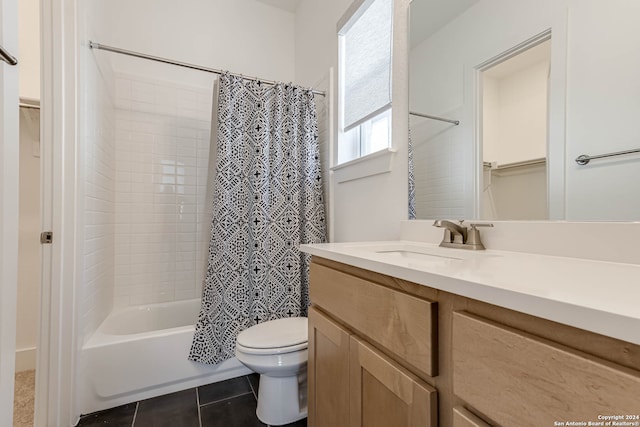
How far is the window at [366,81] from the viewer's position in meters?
1.40

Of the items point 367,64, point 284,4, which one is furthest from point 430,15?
point 284,4

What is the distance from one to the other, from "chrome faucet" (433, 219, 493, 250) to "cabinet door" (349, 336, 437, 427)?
505 millimetres

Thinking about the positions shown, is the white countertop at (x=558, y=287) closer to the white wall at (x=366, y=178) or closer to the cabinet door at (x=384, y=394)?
the cabinet door at (x=384, y=394)

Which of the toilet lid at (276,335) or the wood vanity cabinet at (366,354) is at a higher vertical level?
the wood vanity cabinet at (366,354)

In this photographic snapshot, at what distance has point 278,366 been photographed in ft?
3.87

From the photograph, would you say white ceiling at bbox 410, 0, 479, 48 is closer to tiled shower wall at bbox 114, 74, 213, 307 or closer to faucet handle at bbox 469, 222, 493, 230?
faucet handle at bbox 469, 222, 493, 230

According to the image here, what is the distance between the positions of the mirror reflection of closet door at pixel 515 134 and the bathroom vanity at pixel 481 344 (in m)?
0.18

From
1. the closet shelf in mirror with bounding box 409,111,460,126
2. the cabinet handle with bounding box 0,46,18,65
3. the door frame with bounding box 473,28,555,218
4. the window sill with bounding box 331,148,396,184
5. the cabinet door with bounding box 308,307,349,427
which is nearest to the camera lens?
the cabinet handle with bounding box 0,46,18,65

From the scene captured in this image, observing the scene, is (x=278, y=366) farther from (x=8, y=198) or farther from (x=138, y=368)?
(x=8, y=198)

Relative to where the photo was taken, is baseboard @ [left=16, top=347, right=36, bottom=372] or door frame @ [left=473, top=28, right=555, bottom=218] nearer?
door frame @ [left=473, top=28, right=555, bottom=218]

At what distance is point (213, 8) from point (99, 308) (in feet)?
7.61

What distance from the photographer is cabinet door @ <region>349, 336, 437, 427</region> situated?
0.52 meters

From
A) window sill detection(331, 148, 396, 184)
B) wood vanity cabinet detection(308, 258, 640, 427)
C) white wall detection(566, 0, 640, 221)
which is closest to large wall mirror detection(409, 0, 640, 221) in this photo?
white wall detection(566, 0, 640, 221)

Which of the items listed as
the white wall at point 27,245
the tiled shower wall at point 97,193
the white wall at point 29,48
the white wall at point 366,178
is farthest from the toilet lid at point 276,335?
the white wall at point 29,48
